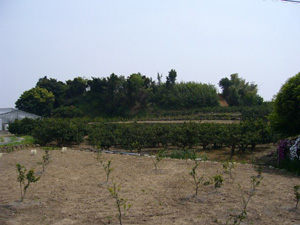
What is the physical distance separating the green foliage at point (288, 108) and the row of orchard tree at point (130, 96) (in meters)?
27.3

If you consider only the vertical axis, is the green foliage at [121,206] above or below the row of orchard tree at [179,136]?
below

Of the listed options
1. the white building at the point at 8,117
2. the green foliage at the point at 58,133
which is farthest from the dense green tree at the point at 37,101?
the green foliage at the point at 58,133

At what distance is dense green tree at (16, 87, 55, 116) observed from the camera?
40.1 m

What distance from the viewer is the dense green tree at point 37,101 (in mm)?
40062

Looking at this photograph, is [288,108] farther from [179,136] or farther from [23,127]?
[23,127]

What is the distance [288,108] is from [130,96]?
3051cm

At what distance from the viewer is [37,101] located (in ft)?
131

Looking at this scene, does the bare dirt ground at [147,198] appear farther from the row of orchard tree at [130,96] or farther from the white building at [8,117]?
the row of orchard tree at [130,96]

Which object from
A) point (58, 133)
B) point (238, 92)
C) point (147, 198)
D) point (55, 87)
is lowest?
point (147, 198)

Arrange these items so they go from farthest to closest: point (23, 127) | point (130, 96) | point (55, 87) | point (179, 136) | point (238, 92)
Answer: point (55, 87) → point (238, 92) → point (130, 96) → point (23, 127) → point (179, 136)

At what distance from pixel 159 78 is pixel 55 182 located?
3783 cm

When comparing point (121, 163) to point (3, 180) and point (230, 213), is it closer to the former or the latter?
point (3, 180)

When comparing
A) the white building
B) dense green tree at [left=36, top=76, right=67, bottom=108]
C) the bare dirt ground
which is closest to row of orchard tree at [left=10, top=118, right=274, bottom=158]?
the bare dirt ground

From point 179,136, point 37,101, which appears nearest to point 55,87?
point 37,101
